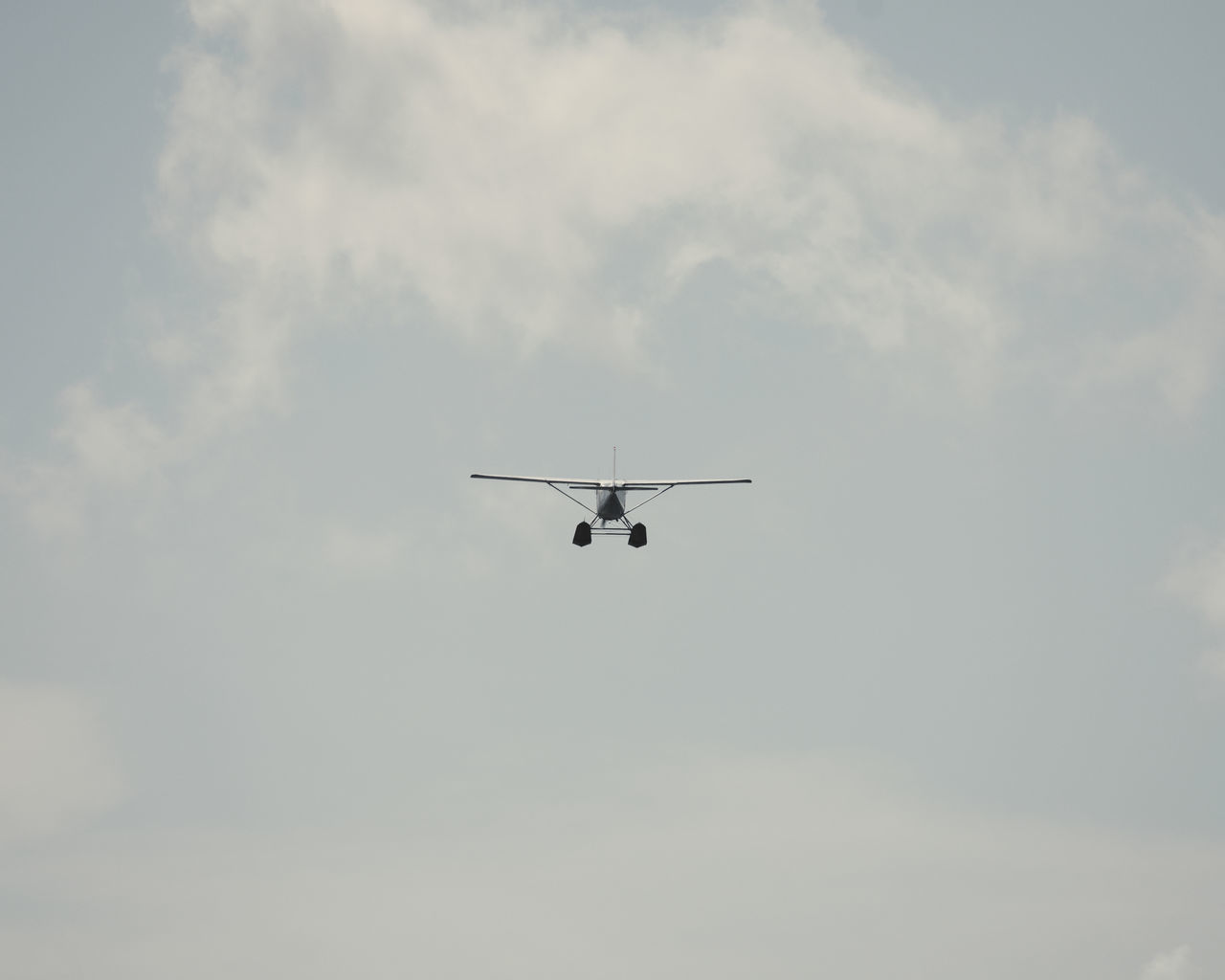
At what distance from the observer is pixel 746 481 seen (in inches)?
4242

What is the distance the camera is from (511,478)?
110 m

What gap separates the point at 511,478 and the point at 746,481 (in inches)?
747

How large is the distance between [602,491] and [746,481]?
1186cm

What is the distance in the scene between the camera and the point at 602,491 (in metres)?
104

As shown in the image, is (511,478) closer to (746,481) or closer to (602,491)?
(602,491)

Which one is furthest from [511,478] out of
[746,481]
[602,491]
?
[746,481]

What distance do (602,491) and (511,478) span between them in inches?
375
